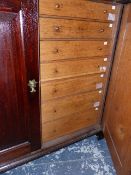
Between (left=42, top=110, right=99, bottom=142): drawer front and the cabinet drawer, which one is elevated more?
the cabinet drawer

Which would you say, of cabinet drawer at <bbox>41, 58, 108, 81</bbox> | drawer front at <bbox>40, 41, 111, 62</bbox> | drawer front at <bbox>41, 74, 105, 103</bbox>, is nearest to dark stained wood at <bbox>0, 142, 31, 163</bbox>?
drawer front at <bbox>41, 74, 105, 103</bbox>

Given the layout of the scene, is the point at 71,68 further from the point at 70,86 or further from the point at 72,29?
the point at 72,29

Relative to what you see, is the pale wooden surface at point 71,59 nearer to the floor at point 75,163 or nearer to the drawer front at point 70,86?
the drawer front at point 70,86

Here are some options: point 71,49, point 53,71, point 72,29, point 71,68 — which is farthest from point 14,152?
point 72,29

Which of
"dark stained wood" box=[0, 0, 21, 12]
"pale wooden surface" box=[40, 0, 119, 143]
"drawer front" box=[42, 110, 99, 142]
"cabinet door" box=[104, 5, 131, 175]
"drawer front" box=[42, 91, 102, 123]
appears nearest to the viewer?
"dark stained wood" box=[0, 0, 21, 12]

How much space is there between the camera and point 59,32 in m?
1.30

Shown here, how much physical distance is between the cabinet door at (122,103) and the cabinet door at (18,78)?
29.1 inches

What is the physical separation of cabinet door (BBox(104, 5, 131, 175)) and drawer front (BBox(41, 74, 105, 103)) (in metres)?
0.17

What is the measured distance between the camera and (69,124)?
1779 millimetres

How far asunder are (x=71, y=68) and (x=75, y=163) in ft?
3.15

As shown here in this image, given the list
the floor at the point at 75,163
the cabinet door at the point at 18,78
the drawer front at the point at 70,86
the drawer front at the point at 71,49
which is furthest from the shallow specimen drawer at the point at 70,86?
the floor at the point at 75,163

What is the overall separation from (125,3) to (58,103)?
1.06 meters

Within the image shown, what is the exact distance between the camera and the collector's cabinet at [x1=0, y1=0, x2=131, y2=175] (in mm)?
1166

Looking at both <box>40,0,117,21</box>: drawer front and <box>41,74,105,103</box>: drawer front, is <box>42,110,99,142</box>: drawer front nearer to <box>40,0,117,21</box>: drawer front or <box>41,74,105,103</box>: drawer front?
<box>41,74,105,103</box>: drawer front
